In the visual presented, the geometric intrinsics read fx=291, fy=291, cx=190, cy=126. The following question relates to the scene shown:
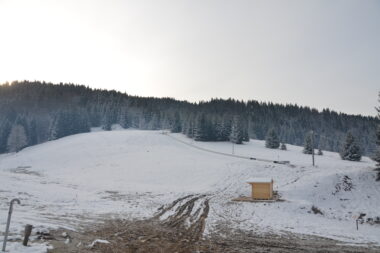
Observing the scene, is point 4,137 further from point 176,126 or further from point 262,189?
point 262,189

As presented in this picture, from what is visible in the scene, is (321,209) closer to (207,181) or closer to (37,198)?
(207,181)

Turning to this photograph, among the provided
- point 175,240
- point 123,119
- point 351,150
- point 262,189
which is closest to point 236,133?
point 351,150

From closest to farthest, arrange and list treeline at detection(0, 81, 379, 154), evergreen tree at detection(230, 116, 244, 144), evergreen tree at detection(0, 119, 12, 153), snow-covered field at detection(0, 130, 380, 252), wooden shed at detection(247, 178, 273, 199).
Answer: snow-covered field at detection(0, 130, 380, 252), wooden shed at detection(247, 178, 273, 199), evergreen tree at detection(230, 116, 244, 144), treeline at detection(0, 81, 379, 154), evergreen tree at detection(0, 119, 12, 153)

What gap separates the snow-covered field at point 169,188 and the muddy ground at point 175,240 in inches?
63.7

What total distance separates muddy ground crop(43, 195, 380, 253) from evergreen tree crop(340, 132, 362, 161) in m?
54.9

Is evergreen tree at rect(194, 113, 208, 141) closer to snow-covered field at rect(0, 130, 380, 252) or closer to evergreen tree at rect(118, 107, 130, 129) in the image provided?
snow-covered field at rect(0, 130, 380, 252)

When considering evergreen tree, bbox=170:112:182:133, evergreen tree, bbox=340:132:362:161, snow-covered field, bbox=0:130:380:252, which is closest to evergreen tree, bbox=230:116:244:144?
snow-covered field, bbox=0:130:380:252

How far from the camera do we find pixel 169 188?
40.3 m

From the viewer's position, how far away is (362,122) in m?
159

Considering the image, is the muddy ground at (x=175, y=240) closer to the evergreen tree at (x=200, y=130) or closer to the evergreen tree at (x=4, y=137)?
the evergreen tree at (x=200, y=130)

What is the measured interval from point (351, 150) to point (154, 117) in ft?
291

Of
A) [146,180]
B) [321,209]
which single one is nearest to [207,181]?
[146,180]

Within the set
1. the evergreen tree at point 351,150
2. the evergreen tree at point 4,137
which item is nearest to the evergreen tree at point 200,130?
the evergreen tree at point 351,150

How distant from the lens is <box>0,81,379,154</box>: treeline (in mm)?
93938
